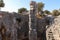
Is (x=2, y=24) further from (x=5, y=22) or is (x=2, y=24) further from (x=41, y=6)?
(x=41, y=6)

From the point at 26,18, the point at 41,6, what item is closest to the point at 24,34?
the point at 26,18

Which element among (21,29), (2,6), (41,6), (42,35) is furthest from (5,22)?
(41,6)

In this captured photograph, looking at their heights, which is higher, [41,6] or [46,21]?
[41,6]

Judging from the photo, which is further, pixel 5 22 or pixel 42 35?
pixel 42 35

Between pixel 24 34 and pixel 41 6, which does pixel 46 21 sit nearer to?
pixel 24 34

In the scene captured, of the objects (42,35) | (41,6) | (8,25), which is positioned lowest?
(42,35)

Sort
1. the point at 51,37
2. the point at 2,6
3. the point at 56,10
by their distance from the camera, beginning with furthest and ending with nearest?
1. the point at 56,10
2. the point at 2,6
3. the point at 51,37

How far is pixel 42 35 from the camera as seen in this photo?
86.7ft

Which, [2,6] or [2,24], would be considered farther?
[2,6]

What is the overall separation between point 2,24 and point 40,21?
6.69 meters

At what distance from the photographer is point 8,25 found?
23.9m

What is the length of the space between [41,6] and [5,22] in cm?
1371

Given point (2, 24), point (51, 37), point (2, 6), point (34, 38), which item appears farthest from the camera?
point (2, 6)

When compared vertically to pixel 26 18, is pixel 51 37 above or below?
below
